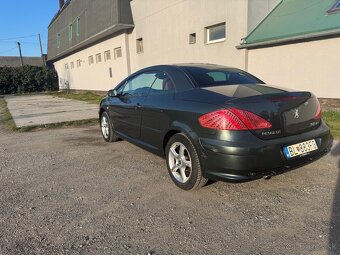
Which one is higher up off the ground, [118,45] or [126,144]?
[118,45]

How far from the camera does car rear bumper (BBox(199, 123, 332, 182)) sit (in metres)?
3.03

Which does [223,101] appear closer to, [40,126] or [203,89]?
[203,89]

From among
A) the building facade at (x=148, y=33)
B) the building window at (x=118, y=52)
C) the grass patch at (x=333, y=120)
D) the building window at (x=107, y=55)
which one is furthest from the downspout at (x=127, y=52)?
the grass patch at (x=333, y=120)

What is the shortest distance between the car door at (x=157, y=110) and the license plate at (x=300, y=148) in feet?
4.81

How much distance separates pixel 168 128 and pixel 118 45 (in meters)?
14.9

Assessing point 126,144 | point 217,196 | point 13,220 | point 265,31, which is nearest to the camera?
point 13,220

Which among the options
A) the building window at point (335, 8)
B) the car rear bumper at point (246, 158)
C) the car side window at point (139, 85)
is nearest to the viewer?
the car rear bumper at point (246, 158)

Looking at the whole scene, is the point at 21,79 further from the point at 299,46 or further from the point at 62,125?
the point at 299,46

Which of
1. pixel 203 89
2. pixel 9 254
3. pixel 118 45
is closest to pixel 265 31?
pixel 203 89

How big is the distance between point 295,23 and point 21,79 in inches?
1262

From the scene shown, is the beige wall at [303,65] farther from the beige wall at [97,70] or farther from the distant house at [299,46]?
the beige wall at [97,70]

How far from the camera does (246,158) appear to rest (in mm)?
3023

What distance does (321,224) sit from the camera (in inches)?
113

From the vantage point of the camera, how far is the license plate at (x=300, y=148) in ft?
10.5
